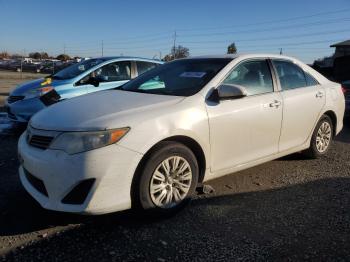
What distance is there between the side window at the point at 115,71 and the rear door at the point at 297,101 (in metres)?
3.96

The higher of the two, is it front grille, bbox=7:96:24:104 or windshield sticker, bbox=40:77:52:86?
windshield sticker, bbox=40:77:52:86

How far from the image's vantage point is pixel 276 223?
3697 millimetres

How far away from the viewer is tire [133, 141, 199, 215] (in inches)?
136

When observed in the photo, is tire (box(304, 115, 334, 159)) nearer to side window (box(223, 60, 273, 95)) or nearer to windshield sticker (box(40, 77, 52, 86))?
side window (box(223, 60, 273, 95))

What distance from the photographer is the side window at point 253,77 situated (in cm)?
446

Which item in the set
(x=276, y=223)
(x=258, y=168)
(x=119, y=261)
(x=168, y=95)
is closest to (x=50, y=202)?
(x=119, y=261)

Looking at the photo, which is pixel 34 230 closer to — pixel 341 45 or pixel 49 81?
pixel 49 81

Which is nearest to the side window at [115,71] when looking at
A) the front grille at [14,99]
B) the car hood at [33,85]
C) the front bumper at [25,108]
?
the car hood at [33,85]

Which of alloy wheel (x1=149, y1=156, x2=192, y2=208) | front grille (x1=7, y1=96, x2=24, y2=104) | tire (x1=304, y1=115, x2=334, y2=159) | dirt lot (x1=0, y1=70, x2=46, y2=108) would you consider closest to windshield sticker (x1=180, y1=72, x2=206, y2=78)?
alloy wheel (x1=149, y1=156, x2=192, y2=208)

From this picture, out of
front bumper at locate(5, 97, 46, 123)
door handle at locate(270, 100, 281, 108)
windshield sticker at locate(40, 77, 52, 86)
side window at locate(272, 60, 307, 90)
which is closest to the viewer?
door handle at locate(270, 100, 281, 108)

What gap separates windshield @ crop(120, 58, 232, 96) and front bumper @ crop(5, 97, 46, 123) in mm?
3063

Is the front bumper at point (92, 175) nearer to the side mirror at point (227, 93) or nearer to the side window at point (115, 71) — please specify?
the side mirror at point (227, 93)

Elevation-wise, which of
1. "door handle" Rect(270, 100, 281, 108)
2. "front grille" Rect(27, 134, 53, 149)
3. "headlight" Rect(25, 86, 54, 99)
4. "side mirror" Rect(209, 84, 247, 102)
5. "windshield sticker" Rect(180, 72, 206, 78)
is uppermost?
"windshield sticker" Rect(180, 72, 206, 78)

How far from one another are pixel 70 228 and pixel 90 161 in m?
0.74
